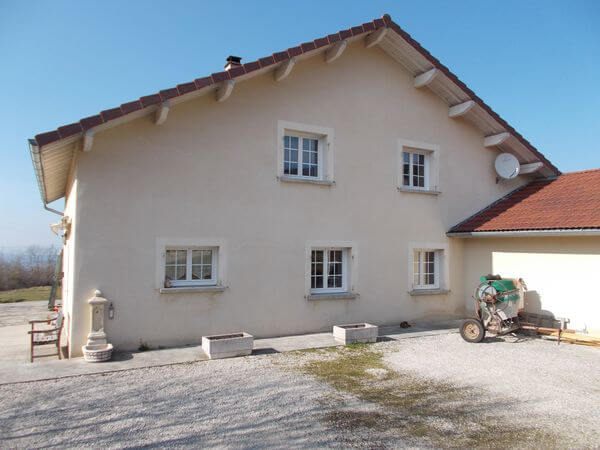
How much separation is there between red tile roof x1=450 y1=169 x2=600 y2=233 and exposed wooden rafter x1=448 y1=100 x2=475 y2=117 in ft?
9.32

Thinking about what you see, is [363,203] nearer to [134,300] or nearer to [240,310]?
[240,310]

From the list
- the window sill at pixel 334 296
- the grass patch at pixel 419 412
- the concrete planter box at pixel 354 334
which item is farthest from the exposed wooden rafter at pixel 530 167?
the grass patch at pixel 419 412

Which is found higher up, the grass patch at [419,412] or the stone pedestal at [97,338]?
A: the stone pedestal at [97,338]

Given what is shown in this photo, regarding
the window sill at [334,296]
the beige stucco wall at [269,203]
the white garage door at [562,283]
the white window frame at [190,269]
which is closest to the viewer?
the beige stucco wall at [269,203]

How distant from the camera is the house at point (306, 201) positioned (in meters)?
8.23

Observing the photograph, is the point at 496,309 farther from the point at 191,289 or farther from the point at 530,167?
the point at 191,289

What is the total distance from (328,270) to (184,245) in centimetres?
351

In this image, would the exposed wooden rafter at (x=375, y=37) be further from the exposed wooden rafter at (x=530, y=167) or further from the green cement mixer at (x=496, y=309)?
the green cement mixer at (x=496, y=309)

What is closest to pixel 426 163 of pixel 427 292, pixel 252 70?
pixel 427 292

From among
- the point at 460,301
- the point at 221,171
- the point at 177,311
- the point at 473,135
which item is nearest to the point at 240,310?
the point at 177,311

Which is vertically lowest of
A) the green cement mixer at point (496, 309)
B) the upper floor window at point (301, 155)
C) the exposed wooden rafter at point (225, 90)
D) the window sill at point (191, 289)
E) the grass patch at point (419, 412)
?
the grass patch at point (419, 412)

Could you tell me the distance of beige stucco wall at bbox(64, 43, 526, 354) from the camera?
27.0ft

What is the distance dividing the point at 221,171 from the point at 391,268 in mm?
4922

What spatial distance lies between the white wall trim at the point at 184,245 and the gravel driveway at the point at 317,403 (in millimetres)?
1901
